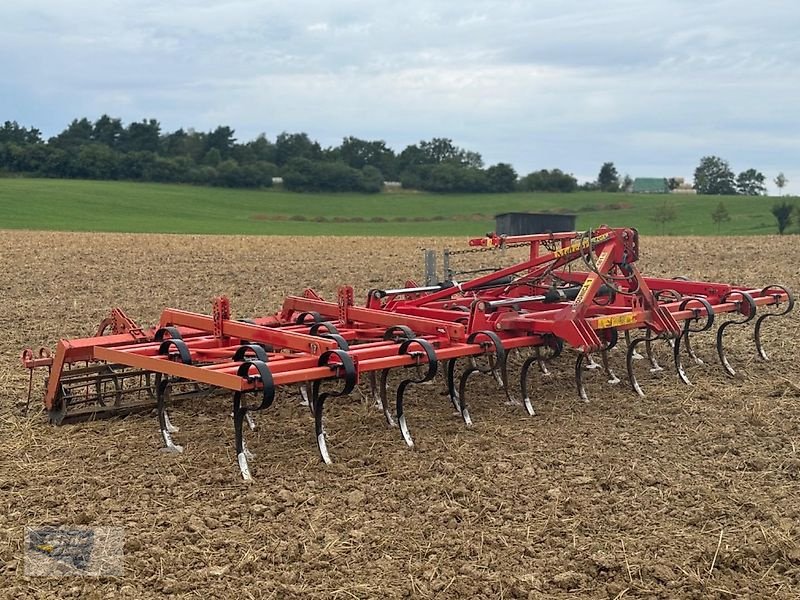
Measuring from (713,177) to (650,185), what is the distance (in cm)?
1093

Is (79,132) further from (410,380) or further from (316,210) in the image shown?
(410,380)

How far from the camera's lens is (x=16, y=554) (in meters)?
4.01

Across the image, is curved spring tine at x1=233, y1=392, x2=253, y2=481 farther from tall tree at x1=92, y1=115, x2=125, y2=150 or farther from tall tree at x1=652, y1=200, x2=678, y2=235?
tall tree at x1=92, y1=115, x2=125, y2=150

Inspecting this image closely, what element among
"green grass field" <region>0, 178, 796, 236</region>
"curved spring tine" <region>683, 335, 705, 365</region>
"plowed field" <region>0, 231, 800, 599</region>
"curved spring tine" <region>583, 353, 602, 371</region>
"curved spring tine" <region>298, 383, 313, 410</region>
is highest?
"green grass field" <region>0, 178, 796, 236</region>

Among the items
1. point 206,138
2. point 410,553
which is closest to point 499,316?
point 410,553

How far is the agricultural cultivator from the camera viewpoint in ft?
17.4

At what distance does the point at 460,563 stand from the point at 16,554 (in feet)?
6.68

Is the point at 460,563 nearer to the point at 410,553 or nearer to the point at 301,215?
the point at 410,553

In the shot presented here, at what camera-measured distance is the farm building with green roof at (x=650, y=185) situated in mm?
71938

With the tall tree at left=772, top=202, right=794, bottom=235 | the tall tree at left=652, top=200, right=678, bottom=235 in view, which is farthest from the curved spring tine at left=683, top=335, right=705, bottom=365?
the tall tree at left=652, top=200, right=678, bottom=235
